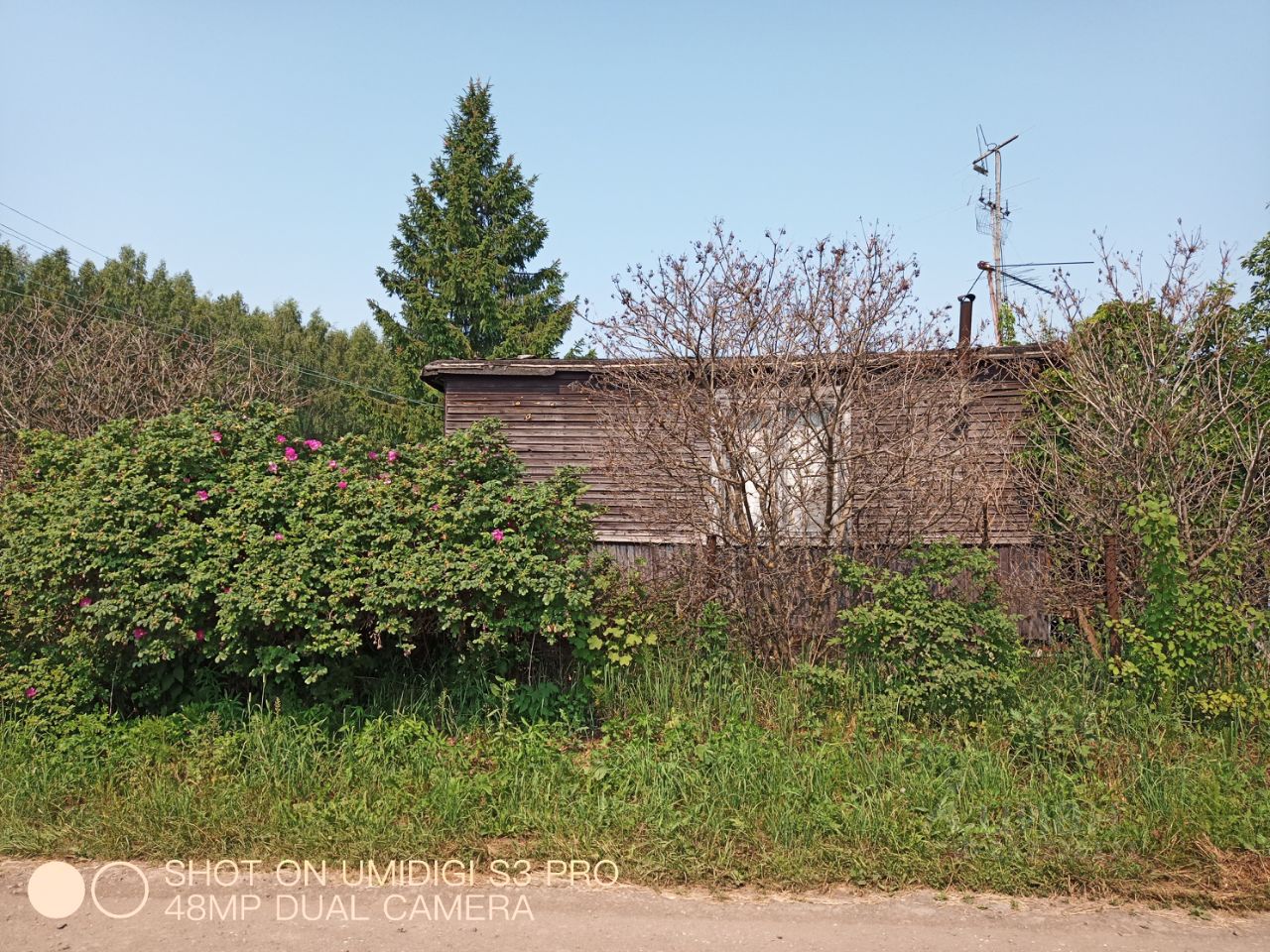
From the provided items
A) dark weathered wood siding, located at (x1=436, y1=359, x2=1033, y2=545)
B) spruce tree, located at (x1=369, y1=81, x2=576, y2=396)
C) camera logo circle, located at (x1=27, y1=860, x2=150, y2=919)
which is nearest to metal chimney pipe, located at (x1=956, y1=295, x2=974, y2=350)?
dark weathered wood siding, located at (x1=436, y1=359, x2=1033, y2=545)

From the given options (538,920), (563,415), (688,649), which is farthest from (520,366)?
(538,920)

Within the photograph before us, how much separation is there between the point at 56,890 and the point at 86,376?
12628 mm

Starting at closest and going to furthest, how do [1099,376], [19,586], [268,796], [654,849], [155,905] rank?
[155,905] < [654,849] < [268,796] < [19,586] < [1099,376]

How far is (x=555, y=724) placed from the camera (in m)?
5.65

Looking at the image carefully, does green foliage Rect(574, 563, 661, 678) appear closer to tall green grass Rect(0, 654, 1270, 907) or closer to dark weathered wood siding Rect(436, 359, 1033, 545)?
tall green grass Rect(0, 654, 1270, 907)

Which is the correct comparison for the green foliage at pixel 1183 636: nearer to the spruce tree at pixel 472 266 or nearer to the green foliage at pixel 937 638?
the green foliage at pixel 937 638

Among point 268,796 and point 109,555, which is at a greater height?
point 109,555

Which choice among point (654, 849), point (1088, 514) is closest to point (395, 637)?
point (654, 849)

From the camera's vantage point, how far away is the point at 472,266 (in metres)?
25.2

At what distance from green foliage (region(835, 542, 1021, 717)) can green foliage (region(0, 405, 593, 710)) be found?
79.1 inches

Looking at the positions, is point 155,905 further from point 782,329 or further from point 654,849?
point 782,329

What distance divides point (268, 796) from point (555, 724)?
1739 millimetres

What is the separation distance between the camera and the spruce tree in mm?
25141

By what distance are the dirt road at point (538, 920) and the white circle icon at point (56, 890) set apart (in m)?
0.02
